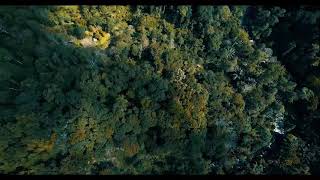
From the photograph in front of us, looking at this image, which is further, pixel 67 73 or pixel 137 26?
pixel 137 26

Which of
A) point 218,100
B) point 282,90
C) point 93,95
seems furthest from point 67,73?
point 282,90

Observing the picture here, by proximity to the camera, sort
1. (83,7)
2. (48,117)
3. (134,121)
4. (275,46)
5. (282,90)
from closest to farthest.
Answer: (48,117)
(134,121)
(83,7)
(282,90)
(275,46)

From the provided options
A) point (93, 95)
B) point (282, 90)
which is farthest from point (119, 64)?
point (282, 90)

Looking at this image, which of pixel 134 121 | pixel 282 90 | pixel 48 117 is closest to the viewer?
pixel 48 117

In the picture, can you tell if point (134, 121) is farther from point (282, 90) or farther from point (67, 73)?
point (282, 90)

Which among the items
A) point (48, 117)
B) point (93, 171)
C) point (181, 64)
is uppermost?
point (181, 64)

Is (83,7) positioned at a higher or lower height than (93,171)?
higher

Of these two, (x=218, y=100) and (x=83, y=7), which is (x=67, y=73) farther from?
(x=218, y=100)
